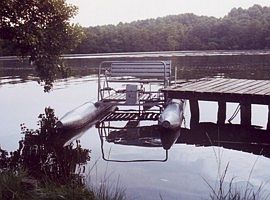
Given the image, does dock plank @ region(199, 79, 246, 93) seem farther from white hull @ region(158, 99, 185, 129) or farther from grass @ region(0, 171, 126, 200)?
grass @ region(0, 171, 126, 200)

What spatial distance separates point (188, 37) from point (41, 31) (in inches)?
2267

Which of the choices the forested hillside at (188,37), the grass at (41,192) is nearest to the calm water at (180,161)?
the grass at (41,192)

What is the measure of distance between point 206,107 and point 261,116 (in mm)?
2012

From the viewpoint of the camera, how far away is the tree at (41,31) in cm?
783

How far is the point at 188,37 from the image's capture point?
64750mm

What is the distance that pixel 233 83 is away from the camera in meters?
11.2

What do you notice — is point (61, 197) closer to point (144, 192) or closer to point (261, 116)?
point (144, 192)

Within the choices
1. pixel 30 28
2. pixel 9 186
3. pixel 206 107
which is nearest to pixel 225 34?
pixel 206 107

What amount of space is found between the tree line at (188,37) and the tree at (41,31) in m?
51.6

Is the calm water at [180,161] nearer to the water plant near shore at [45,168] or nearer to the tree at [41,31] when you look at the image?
the water plant near shore at [45,168]

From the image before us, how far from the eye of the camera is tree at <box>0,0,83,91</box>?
25.7 feet

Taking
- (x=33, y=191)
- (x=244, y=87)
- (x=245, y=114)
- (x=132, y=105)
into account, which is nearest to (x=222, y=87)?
(x=244, y=87)

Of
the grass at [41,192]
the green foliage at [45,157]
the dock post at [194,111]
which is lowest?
the green foliage at [45,157]

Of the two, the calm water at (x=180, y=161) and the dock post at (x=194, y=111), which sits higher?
the dock post at (x=194, y=111)
